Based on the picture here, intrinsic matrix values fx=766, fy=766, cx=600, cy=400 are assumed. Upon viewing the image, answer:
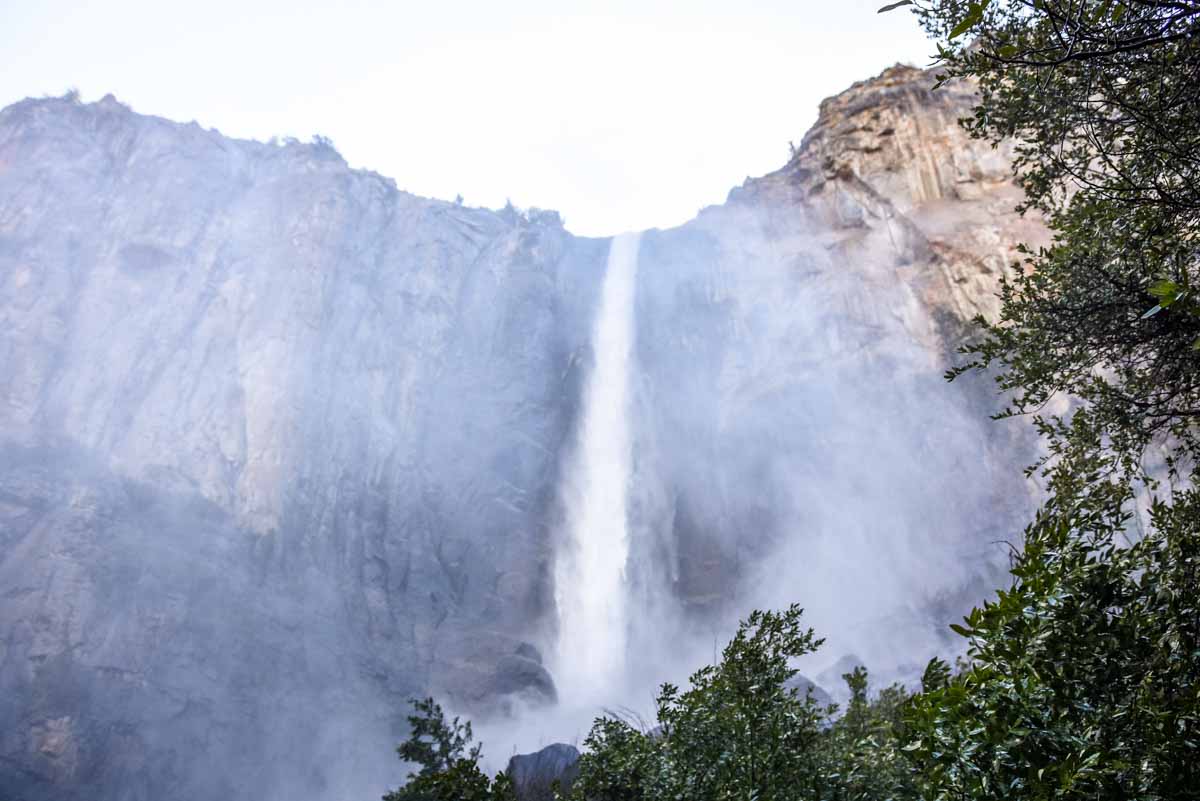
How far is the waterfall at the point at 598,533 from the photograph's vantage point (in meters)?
39.9

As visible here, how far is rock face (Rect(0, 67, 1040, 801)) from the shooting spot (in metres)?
31.8

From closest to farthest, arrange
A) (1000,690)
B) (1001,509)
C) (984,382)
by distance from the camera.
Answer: (1000,690) → (1001,509) → (984,382)

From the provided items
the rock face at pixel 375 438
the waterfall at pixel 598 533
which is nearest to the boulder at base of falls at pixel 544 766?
the rock face at pixel 375 438

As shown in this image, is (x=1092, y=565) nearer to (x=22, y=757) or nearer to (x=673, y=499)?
(x=22, y=757)

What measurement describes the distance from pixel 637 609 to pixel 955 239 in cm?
2527

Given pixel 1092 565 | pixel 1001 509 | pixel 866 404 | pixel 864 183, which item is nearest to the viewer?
pixel 1092 565

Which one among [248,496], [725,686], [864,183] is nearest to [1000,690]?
[725,686]

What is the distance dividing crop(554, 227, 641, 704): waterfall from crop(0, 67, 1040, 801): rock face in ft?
3.37

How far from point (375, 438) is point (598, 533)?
44.4ft

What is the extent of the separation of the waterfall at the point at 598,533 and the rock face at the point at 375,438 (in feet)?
3.37

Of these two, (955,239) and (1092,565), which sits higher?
(955,239)

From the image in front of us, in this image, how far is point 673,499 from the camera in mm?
44000

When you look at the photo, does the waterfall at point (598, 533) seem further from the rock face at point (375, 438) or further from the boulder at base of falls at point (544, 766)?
the boulder at base of falls at point (544, 766)

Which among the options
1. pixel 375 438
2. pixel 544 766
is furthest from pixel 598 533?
pixel 544 766
